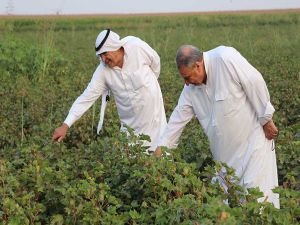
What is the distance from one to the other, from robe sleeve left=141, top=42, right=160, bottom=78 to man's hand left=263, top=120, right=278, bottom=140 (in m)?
1.76

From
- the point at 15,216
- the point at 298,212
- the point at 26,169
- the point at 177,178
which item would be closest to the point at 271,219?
the point at 298,212

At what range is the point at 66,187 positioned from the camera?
12.7ft

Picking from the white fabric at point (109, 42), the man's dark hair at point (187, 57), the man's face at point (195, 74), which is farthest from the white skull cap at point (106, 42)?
the man's dark hair at point (187, 57)

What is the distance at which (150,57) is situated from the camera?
5898 mm

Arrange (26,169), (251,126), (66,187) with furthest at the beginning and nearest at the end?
(251,126)
(26,169)
(66,187)

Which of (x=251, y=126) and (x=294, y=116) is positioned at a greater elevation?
(x=251, y=126)

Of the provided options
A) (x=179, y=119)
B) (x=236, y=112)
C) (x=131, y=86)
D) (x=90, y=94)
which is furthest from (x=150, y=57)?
(x=236, y=112)

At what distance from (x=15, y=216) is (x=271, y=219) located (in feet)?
4.58

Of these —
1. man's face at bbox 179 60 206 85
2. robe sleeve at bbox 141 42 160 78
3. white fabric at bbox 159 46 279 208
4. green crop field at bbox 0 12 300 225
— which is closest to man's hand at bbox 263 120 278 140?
white fabric at bbox 159 46 279 208

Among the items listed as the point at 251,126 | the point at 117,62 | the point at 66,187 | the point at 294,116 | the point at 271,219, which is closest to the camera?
the point at 271,219

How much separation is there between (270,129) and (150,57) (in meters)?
1.83

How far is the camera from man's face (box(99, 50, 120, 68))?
5410mm

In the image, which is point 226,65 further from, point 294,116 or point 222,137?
point 294,116

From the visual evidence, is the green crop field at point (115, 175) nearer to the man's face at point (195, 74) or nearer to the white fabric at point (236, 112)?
the white fabric at point (236, 112)
